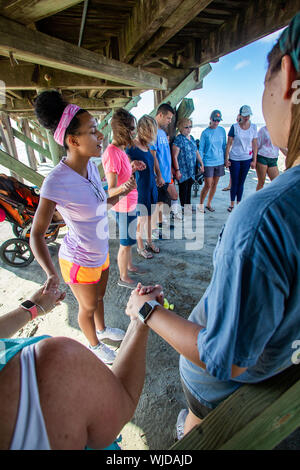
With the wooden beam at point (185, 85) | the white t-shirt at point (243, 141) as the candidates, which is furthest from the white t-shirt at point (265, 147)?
the wooden beam at point (185, 85)

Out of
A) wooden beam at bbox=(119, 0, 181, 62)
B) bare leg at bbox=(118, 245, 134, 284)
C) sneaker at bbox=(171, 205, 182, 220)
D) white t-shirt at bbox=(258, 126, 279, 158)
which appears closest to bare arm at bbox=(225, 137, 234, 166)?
white t-shirt at bbox=(258, 126, 279, 158)

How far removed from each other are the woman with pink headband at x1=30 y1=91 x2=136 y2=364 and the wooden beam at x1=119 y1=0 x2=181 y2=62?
122cm

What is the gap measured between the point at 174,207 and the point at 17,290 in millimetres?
3542

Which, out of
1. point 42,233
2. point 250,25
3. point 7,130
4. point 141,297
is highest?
point 250,25

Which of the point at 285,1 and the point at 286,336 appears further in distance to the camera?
the point at 285,1

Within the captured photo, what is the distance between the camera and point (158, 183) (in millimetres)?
3904

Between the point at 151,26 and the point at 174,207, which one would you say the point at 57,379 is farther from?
the point at 174,207

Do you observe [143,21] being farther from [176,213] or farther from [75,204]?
[176,213]

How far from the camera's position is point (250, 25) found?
291cm

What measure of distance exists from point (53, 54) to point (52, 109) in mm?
1231

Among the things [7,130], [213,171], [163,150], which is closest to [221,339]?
[163,150]

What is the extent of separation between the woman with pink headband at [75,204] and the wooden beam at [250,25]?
2685mm
